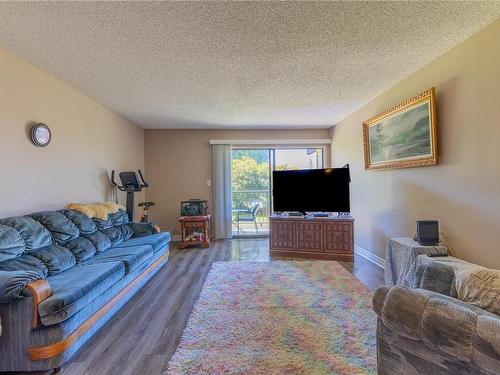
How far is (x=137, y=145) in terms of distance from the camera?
17.3 ft

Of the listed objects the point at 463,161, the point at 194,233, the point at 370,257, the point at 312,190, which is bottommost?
the point at 370,257

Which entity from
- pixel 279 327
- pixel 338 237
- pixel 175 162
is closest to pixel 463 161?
pixel 338 237

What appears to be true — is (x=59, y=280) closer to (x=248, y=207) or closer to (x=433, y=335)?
(x=433, y=335)

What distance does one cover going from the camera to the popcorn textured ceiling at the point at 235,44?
72.1 inches

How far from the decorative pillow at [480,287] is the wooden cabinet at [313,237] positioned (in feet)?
9.03

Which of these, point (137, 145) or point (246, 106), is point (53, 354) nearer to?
point (246, 106)

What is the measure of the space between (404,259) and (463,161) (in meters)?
1.07

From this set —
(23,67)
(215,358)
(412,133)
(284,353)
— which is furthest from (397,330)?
(23,67)

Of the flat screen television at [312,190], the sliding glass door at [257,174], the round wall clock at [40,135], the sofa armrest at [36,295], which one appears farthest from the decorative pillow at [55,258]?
the sliding glass door at [257,174]

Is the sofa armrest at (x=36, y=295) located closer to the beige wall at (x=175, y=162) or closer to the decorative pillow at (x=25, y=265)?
the decorative pillow at (x=25, y=265)

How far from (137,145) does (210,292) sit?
12.0 ft

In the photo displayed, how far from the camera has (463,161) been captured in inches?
92.7

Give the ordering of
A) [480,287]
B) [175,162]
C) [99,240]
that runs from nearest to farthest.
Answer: [480,287], [99,240], [175,162]

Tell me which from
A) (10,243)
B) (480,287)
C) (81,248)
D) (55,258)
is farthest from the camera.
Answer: (81,248)
